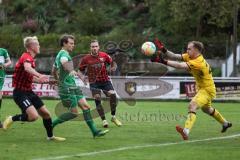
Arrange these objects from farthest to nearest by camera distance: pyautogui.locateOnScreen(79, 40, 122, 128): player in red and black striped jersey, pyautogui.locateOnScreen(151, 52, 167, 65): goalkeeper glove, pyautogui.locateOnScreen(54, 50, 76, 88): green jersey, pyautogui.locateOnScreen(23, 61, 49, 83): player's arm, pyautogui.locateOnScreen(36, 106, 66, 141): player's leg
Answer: pyautogui.locateOnScreen(79, 40, 122, 128): player in red and black striped jersey, pyautogui.locateOnScreen(54, 50, 76, 88): green jersey, pyautogui.locateOnScreen(36, 106, 66, 141): player's leg, pyautogui.locateOnScreen(151, 52, 167, 65): goalkeeper glove, pyautogui.locateOnScreen(23, 61, 49, 83): player's arm

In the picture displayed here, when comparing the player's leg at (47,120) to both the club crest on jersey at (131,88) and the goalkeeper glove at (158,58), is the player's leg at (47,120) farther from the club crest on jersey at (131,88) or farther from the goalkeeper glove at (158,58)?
the club crest on jersey at (131,88)

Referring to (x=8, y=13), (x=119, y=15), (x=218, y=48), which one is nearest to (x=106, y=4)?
(x=119, y=15)

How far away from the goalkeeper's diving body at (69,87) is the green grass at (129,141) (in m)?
0.41

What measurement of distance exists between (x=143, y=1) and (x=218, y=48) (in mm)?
9307

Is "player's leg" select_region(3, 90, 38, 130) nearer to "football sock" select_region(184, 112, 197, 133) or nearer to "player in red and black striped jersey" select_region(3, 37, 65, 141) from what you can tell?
"player in red and black striped jersey" select_region(3, 37, 65, 141)

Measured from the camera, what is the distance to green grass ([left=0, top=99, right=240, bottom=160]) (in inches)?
461

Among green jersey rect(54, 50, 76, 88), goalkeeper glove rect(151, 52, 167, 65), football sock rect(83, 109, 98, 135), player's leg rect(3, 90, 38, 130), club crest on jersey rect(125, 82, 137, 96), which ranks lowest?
club crest on jersey rect(125, 82, 137, 96)

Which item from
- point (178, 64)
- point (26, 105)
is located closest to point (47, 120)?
point (26, 105)

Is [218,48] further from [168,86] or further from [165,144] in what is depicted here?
[165,144]

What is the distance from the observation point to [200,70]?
14156 mm

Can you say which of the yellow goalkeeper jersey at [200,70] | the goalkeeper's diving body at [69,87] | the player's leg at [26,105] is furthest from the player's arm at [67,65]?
the yellow goalkeeper jersey at [200,70]

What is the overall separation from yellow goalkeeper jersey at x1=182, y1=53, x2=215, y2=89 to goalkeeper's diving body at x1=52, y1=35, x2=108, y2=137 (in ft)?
7.43

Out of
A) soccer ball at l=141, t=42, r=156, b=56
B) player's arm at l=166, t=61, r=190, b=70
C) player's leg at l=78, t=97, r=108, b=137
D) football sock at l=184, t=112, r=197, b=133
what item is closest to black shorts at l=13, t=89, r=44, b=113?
player's leg at l=78, t=97, r=108, b=137

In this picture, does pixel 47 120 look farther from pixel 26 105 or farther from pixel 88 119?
pixel 88 119
